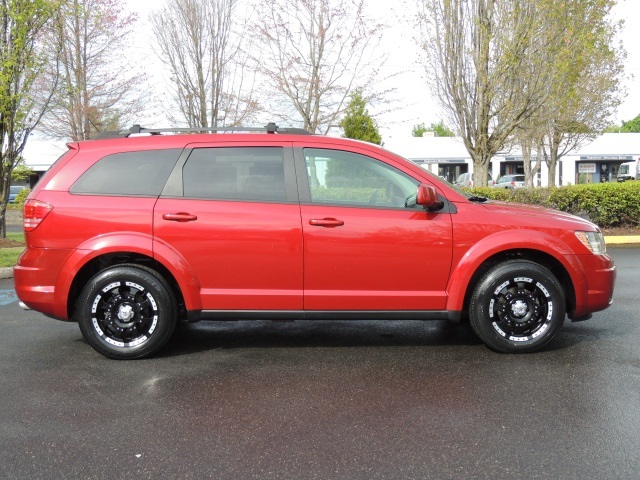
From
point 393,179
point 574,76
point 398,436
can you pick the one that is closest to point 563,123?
point 574,76

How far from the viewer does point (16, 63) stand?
464 inches

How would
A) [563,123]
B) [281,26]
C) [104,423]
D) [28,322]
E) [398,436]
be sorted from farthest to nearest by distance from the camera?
[563,123]
[281,26]
[28,322]
[104,423]
[398,436]

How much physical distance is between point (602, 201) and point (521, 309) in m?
11.2

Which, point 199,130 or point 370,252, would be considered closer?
point 370,252

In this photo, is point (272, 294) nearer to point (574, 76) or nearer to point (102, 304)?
point (102, 304)

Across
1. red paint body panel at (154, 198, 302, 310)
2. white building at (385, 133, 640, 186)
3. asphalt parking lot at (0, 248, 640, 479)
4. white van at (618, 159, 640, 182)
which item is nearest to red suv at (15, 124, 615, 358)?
red paint body panel at (154, 198, 302, 310)

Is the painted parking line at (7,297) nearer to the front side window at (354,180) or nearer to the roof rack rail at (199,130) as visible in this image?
the roof rack rail at (199,130)

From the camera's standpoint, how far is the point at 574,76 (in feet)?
58.8

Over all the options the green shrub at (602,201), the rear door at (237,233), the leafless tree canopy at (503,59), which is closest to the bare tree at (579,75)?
the leafless tree canopy at (503,59)

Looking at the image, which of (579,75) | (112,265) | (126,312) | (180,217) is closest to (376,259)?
(180,217)

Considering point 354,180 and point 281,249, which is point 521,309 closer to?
point 354,180

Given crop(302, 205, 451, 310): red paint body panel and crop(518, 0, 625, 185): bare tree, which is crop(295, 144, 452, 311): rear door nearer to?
crop(302, 205, 451, 310): red paint body panel

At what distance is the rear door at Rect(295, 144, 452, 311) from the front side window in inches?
0.5

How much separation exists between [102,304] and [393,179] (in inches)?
101
